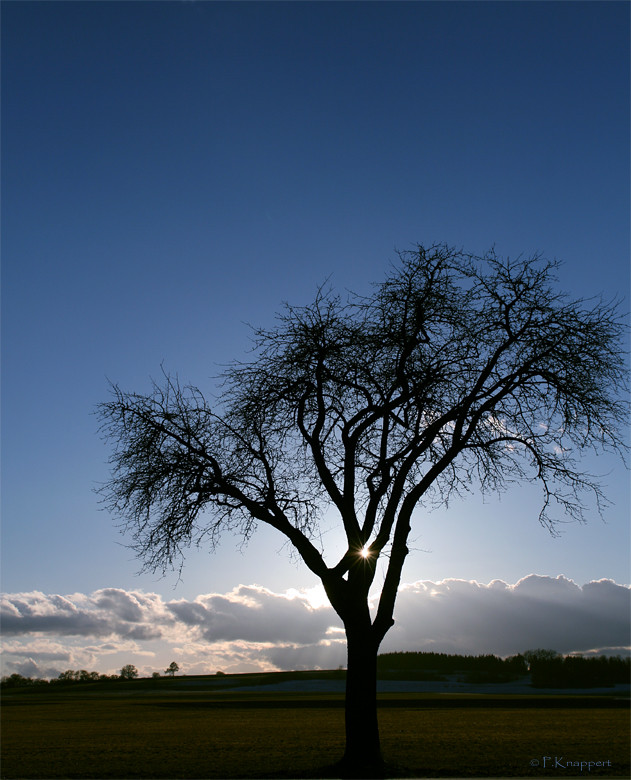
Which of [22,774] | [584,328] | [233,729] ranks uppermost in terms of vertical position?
[584,328]

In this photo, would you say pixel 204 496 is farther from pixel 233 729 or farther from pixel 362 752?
pixel 233 729

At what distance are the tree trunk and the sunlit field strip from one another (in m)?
0.62

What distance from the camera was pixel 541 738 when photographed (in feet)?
63.0

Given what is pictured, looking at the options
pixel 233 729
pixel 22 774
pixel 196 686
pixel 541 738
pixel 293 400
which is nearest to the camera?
pixel 22 774

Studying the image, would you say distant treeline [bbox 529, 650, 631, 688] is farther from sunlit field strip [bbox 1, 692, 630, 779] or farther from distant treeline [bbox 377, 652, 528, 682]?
sunlit field strip [bbox 1, 692, 630, 779]

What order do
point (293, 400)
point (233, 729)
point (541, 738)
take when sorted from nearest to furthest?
point (293, 400) < point (541, 738) < point (233, 729)

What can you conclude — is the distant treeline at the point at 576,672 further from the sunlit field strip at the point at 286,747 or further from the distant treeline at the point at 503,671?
the sunlit field strip at the point at 286,747

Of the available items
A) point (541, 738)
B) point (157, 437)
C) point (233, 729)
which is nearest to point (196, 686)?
point (233, 729)

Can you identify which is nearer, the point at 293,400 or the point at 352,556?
the point at 352,556

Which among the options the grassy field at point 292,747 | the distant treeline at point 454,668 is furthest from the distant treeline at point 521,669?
the grassy field at point 292,747

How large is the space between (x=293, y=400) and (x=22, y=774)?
35.0ft

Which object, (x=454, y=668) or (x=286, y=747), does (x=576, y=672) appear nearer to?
(x=454, y=668)

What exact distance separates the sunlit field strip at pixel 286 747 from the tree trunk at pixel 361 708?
623 millimetres

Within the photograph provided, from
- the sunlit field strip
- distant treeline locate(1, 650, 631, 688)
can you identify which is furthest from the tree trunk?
distant treeline locate(1, 650, 631, 688)
